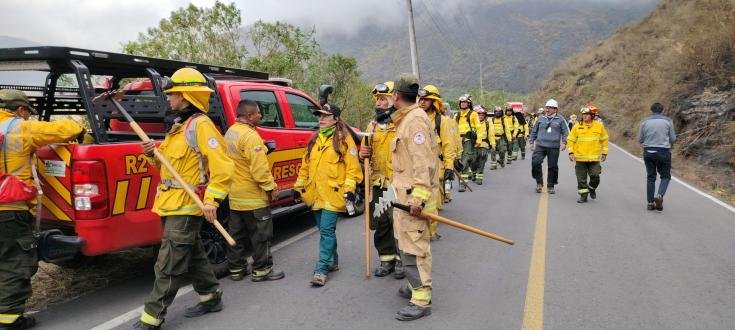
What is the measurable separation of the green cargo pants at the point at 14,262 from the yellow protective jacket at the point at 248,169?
162 cm

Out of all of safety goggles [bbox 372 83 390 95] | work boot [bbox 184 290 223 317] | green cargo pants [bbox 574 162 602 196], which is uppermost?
safety goggles [bbox 372 83 390 95]

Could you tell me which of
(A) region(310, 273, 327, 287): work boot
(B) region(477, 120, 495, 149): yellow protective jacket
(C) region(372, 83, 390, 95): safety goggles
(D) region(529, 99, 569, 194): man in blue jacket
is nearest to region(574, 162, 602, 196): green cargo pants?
(D) region(529, 99, 569, 194): man in blue jacket

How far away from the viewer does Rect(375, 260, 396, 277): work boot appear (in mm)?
4867

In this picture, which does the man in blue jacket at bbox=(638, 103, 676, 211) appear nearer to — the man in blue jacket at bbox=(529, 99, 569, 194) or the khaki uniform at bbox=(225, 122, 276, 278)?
the man in blue jacket at bbox=(529, 99, 569, 194)

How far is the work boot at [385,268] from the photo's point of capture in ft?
16.0

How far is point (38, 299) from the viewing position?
4.48 meters

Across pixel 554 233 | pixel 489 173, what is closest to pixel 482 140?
pixel 489 173

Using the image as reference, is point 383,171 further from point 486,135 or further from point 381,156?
point 486,135

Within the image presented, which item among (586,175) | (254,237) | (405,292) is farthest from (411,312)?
(586,175)

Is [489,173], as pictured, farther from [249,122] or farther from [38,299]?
[38,299]

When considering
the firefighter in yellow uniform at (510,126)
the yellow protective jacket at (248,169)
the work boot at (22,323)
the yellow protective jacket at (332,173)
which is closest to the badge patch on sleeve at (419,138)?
the yellow protective jacket at (332,173)

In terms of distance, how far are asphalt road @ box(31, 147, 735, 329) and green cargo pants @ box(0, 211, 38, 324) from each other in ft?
1.16

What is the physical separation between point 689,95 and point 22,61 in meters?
19.9

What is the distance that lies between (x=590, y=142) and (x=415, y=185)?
6.37 meters
